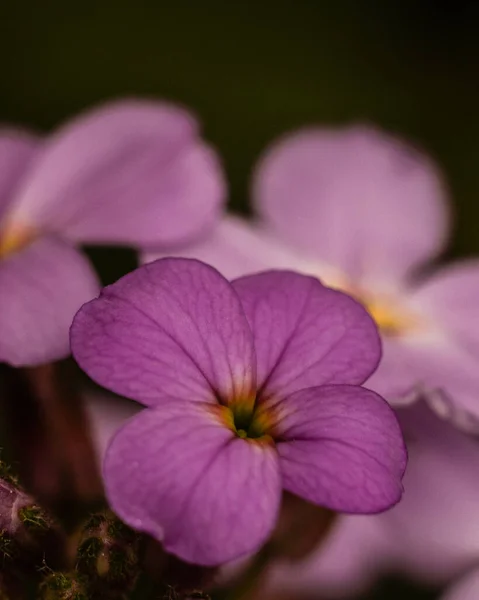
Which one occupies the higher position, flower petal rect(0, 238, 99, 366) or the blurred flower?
the blurred flower

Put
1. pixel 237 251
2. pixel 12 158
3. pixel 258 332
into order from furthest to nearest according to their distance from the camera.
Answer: pixel 12 158
pixel 237 251
pixel 258 332

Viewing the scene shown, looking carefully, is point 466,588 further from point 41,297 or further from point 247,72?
point 247,72

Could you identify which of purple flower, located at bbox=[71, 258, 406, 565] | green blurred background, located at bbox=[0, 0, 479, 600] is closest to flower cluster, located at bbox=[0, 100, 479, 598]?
purple flower, located at bbox=[71, 258, 406, 565]

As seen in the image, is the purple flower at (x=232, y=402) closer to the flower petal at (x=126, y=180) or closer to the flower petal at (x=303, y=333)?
the flower petal at (x=303, y=333)

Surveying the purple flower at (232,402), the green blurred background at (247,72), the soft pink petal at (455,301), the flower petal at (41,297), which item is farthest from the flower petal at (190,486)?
the green blurred background at (247,72)

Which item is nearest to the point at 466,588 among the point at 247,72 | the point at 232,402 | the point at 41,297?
the point at 232,402

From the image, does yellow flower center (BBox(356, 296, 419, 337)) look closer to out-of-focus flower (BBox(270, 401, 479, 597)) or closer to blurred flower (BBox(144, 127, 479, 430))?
blurred flower (BBox(144, 127, 479, 430))
